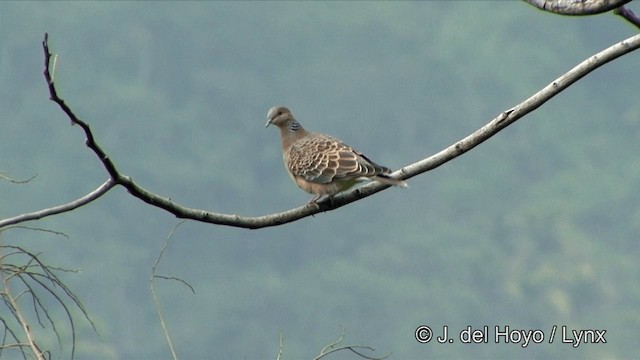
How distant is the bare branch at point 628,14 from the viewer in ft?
13.4

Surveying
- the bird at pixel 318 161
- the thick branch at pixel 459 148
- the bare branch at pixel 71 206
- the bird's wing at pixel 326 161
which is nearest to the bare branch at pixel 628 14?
the thick branch at pixel 459 148

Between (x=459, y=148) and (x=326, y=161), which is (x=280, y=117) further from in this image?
(x=459, y=148)

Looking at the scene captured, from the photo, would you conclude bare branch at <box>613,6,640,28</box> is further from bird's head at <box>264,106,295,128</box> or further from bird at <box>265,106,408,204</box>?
bird's head at <box>264,106,295,128</box>

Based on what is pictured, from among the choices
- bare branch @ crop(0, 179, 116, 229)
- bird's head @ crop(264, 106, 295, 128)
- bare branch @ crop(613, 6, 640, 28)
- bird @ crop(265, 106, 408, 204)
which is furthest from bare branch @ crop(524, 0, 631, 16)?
bird's head @ crop(264, 106, 295, 128)

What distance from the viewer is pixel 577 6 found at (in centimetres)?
397

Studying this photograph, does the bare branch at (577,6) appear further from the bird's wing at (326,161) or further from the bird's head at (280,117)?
the bird's head at (280,117)

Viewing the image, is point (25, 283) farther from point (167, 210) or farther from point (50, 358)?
point (167, 210)

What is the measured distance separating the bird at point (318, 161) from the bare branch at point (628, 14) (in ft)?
5.41

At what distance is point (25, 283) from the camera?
12.5 ft

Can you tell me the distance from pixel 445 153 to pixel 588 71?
71 centimetres

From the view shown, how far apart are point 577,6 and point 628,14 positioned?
1.01ft

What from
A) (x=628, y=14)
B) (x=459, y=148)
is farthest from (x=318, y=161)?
(x=628, y=14)

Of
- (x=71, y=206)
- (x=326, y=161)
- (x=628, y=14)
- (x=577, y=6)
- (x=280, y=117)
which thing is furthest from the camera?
(x=280, y=117)

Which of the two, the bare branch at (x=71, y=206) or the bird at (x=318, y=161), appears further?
the bird at (x=318, y=161)
